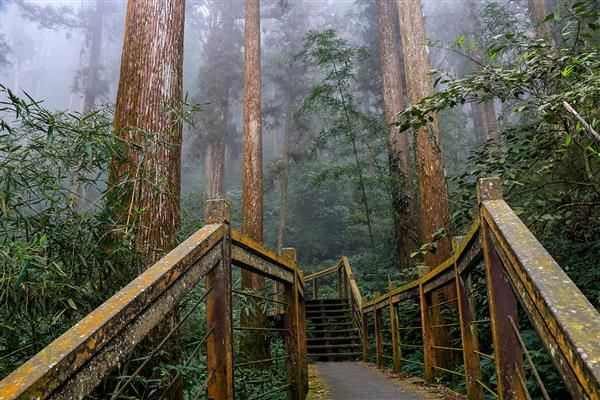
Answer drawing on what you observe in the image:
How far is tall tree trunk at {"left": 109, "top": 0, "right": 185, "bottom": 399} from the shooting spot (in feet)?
10.4

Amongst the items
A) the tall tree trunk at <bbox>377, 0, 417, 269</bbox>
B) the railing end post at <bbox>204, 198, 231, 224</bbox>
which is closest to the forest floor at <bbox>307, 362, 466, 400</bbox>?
the railing end post at <bbox>204, 198, 231, 224</bbox>

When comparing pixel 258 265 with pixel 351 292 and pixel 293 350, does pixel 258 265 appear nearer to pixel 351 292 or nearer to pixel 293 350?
pixel 293 350

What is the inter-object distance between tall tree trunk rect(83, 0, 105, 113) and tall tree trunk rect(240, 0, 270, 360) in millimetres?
14879

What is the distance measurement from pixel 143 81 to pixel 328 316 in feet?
29.5

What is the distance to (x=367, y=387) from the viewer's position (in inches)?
204

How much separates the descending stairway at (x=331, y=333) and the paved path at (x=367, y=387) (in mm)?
3781

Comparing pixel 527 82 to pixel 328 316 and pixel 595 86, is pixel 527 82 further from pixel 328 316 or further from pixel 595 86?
pixel 328 316

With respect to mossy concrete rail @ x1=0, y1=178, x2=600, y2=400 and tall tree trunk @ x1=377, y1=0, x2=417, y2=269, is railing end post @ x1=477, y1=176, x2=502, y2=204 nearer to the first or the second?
mossy concrete rail @ x1=0, y1=178, x2=600, y2=400

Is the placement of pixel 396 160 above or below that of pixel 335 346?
above

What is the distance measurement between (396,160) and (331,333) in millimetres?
4582

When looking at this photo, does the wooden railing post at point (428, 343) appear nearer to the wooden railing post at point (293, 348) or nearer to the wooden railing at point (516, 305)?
the wooden railing at point (516, 305)

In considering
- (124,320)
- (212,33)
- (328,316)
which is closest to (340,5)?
(212,33)

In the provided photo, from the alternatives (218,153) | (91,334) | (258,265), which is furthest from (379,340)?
(218,153)

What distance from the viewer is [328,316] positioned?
1170cm
